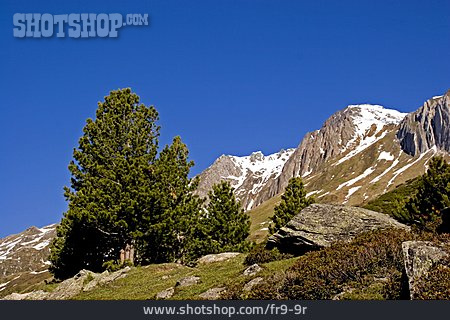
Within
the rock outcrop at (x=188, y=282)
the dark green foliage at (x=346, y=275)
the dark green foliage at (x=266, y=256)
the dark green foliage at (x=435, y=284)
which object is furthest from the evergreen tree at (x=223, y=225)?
the dark green foliage at (x=435, y=284)

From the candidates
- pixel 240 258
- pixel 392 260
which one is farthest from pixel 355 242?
pixel 240 258

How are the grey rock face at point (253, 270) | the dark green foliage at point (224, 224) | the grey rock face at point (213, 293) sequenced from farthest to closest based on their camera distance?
the dark green foliage at point (224, 224) → the grey rock face at point (253, 270) → the grey rock face at point (213, 293)

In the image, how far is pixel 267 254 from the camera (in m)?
29.0

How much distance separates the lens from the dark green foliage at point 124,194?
133 feet

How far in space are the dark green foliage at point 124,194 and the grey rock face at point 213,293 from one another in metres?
19.2

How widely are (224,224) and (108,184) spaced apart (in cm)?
1680

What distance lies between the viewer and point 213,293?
2105 cm

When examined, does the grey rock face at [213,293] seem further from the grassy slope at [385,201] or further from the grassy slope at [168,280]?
the grassy slope at [385,201]

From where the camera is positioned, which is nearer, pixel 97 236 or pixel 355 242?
pixel 355 242

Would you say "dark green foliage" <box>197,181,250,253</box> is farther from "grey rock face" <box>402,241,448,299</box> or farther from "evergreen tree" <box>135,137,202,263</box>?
"grey rock face" <box>402,241,448,299</box>

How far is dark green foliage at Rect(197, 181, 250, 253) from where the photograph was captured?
171ft

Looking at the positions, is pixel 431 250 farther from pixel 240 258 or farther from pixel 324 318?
pixel 240 258

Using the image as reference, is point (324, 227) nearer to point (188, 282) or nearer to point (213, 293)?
point (188, 282)

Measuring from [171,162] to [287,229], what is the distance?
61.9 ft
